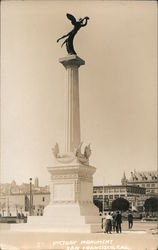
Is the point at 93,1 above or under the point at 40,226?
above

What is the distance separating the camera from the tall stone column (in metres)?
18.6

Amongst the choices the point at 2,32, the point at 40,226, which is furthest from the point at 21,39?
the point at 40,226

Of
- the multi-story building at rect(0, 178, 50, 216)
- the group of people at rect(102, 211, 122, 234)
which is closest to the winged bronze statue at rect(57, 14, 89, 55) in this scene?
the multi-story building at rect(0, 178, 50, 216)

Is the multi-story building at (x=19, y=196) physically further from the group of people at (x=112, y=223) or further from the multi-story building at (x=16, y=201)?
the group of people at (x=112, y=223)

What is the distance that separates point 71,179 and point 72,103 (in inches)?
135

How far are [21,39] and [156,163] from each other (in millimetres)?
8064

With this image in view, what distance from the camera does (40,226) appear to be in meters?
17.0

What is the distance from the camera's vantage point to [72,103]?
18844mm

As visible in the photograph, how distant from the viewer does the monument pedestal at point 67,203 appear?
16906 mm

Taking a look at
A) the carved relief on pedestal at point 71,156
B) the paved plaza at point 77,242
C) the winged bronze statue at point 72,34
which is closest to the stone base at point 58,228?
the paved plaza at point 77,242

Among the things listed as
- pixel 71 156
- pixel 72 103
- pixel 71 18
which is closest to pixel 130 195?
pixel 72 103

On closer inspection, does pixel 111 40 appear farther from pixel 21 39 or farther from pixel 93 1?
pixel 21 39

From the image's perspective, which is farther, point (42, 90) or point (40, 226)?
point (42, 90)

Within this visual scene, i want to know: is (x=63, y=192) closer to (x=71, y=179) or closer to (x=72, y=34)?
(x=71, y=179)
